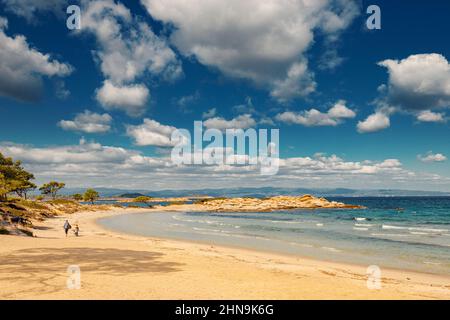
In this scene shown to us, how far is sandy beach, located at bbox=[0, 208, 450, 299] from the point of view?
13008 mm

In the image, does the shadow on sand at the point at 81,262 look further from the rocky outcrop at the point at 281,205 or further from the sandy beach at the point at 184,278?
the rocky outcrop at the point at 281,205

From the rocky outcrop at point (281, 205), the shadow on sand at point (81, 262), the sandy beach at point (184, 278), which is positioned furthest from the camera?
the rocky outcrop at point (281, 205)

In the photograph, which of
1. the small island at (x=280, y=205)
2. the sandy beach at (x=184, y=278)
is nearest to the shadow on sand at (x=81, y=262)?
the sandy beach at (x=184, y=278)

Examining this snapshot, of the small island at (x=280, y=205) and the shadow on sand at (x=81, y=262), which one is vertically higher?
the shadow on sand at (x=81, y=262)

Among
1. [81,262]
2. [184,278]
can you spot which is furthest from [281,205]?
[184,278]

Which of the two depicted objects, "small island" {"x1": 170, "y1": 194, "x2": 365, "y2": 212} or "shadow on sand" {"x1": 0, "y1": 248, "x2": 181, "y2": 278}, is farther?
"small island" {"x1": 170, "y1": 194, "x2": 365, "y2": 212}

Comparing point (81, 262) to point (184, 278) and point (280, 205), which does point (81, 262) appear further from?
point (280, 205)

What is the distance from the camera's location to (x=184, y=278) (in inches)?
632

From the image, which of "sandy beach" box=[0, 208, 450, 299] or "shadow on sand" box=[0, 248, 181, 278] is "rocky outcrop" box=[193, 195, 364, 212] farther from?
"sandy beach" box=[0, 208, 450, 299]

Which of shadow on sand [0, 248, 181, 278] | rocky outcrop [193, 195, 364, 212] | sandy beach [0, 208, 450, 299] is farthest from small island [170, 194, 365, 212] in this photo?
sandy beach [0, 208, 450, 299]

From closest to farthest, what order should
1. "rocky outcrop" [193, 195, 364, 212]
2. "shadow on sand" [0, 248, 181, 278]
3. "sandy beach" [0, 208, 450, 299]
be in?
1. "sandy beach" [0, 208, 450, 299]
2. "shadow on sand" [0, 248, 181, 278]
3. "rocky outcrop" [193, 195, 364, 212]

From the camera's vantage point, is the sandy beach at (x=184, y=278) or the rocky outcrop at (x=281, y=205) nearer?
the sandy beach at (x=184, y=278)

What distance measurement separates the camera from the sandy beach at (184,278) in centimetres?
1301
